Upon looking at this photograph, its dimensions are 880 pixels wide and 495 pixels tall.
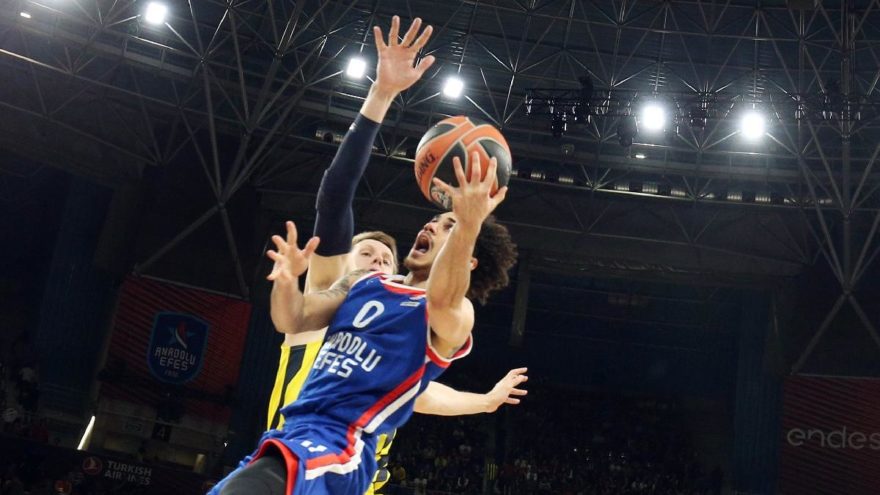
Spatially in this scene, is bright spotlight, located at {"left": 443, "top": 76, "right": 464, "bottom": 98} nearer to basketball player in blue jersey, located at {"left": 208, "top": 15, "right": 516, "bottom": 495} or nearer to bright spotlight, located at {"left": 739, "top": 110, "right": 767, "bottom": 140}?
bright spotlight, located at {"left": 739, "top": 110, "right": 767, "bottom": 140}

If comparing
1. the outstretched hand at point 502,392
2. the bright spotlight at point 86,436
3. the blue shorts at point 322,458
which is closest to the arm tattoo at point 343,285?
the blue shorts at point 322,458

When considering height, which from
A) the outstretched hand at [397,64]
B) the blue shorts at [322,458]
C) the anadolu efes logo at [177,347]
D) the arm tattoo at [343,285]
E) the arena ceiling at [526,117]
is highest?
the arena ceiling at [526,117]

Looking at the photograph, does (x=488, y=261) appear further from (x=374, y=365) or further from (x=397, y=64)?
(x=397, y=64)

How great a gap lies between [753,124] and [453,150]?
19951mm

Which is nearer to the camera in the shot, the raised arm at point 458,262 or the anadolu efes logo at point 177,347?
the raised arm at point 458,262

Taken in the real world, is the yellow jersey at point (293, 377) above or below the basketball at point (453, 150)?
below

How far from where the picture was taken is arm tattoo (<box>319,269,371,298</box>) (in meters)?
5.22

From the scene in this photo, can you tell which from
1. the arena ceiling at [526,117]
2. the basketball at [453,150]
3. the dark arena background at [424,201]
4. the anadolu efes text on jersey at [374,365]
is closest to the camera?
the anadolu efes text on jersey at [374,365]

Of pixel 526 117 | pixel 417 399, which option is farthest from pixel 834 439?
pixel 417 399

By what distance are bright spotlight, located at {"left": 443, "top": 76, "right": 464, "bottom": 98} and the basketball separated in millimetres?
19331

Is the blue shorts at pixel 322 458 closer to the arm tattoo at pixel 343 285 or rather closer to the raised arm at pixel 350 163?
the arm tattoo at pixel 343 285

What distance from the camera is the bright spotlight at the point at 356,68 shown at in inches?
972

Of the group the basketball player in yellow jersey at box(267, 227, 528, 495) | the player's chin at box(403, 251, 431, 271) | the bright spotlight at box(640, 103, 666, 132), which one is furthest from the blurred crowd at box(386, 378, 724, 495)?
the player's chin at box(403, 251, 431, 271)

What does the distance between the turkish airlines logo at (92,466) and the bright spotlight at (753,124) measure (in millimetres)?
17189
